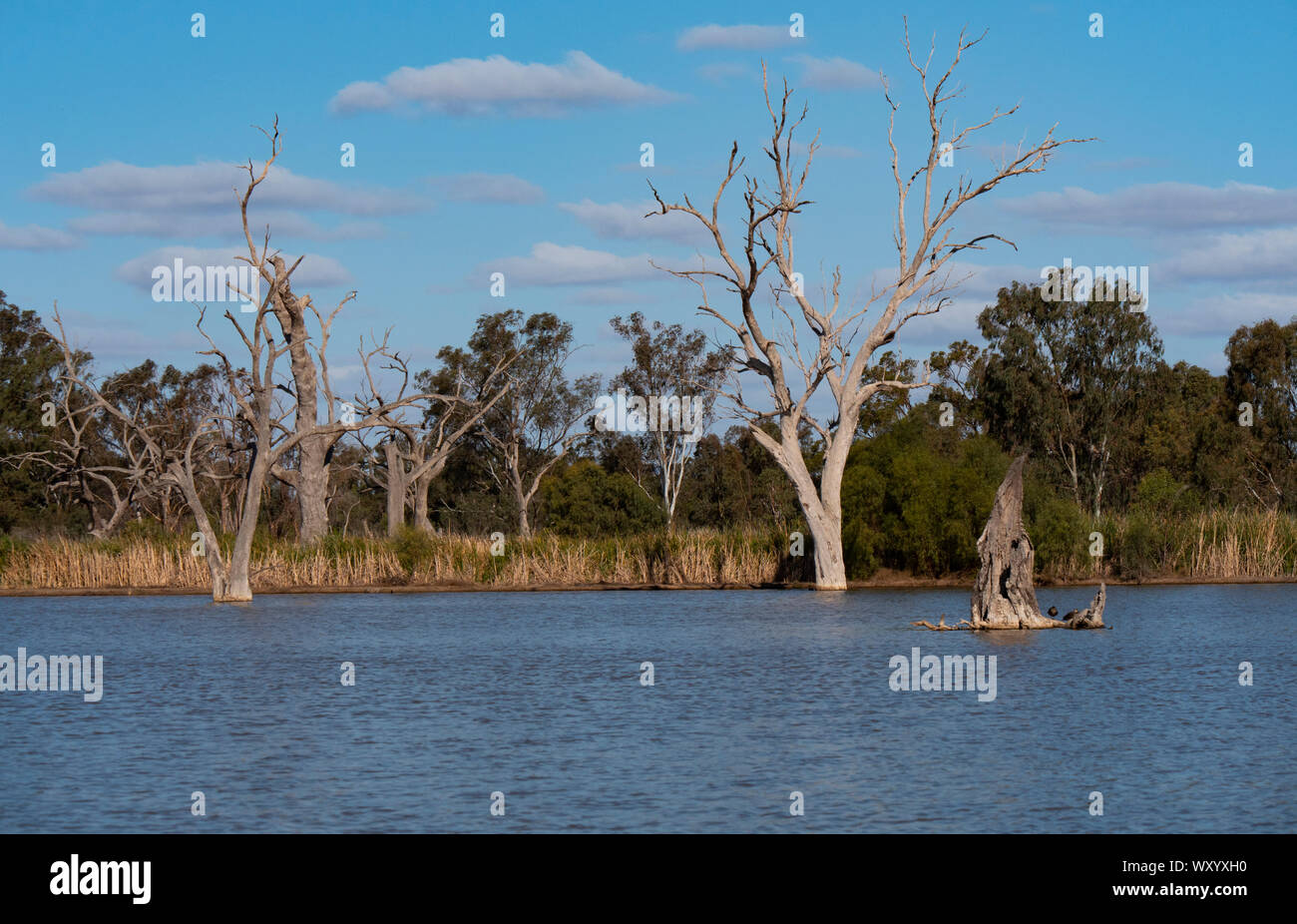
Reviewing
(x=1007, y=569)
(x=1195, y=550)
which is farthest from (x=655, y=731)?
(x=1195, y=550)

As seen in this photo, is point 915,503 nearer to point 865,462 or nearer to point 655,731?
point 865,462

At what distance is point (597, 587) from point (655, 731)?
25.8 meters

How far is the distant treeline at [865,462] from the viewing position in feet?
138

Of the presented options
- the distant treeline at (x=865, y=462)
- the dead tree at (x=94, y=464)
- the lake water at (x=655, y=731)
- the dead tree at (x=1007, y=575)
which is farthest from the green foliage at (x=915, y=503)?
the dead tree at (x=94, y=464)

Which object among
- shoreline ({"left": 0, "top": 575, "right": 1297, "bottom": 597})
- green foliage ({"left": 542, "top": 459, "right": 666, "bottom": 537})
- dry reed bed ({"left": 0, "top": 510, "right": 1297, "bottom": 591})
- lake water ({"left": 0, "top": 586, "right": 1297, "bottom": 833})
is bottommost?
lake water ({"left": 0, "top": 586, "right": 1297, "bottom": 833})

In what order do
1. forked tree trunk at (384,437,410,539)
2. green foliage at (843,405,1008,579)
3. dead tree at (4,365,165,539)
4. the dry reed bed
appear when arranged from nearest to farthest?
green foliage at (843,405,1008,579) < the dry reed bed < forked tree trunk at (384,437,410,539) < dead tree at (4,365,165,539)

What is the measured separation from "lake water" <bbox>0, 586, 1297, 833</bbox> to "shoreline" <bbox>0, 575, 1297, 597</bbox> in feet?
37.9

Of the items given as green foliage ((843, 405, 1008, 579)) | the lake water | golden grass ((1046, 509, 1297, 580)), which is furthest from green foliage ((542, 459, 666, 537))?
the lake water

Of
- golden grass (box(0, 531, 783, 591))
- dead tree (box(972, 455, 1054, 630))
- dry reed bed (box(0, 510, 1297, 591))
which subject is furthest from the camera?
golden grass (box(0, 531, 783, 591))

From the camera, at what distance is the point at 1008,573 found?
26.1 metres

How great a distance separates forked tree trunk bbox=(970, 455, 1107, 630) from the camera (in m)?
25.5

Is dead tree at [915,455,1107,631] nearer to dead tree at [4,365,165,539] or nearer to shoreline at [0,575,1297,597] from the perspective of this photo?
shoreline at [0,575,1297,597]

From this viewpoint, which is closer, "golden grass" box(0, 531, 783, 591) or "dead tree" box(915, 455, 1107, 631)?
"dead tree" box(915, 455, 1107, 631)
